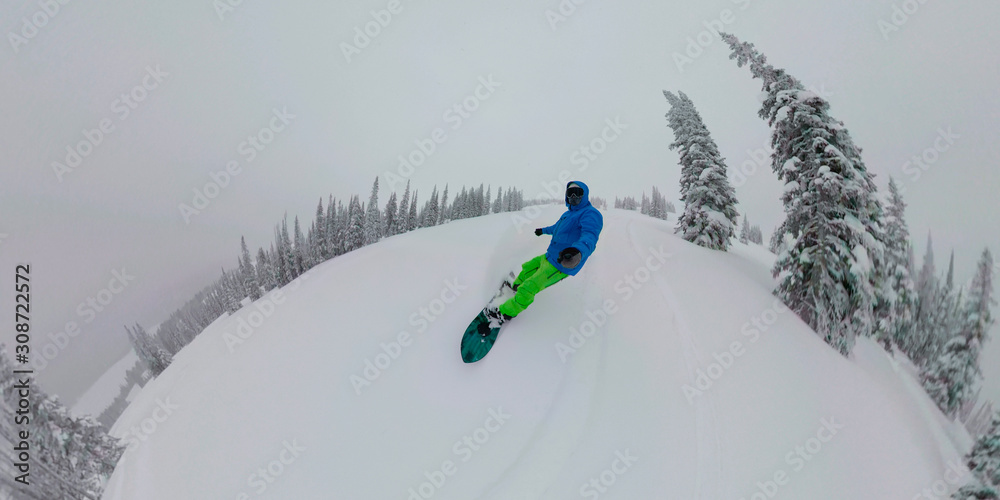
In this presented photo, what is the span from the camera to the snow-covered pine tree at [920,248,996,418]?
370cm

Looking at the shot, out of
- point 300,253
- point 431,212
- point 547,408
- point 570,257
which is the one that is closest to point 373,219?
point 431,212

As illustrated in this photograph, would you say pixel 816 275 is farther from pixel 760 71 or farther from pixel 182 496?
pixel 182 496

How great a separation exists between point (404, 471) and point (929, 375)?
8.03m

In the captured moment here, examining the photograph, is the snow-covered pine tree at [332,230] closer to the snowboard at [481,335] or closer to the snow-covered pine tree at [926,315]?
the snowboard at [481,335]

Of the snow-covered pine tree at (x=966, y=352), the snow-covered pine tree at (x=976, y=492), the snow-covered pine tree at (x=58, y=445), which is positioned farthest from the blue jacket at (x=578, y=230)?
the snow-covered pine tree at (x=58, y=445)

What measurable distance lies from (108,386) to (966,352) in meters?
87.0

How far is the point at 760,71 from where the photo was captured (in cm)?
888

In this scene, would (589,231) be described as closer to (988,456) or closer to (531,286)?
(531,286)

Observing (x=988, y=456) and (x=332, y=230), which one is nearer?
(x=988, y=456)

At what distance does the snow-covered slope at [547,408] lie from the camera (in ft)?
12.0

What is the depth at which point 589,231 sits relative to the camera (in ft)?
15.3

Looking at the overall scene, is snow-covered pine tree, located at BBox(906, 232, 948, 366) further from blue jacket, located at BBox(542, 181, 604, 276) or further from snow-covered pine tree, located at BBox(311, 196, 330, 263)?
snow-covered pine tree, located at BBox(311, 196, 330, 263)

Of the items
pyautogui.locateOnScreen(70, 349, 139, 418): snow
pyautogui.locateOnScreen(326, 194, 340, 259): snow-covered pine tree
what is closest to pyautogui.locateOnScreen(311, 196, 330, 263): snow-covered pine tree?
pyautogui.locateOnScreen(326, 194, 340, 259): snow-covered pine tree

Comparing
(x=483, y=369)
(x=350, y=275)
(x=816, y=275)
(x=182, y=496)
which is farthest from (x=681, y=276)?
(x=182, y=496)
